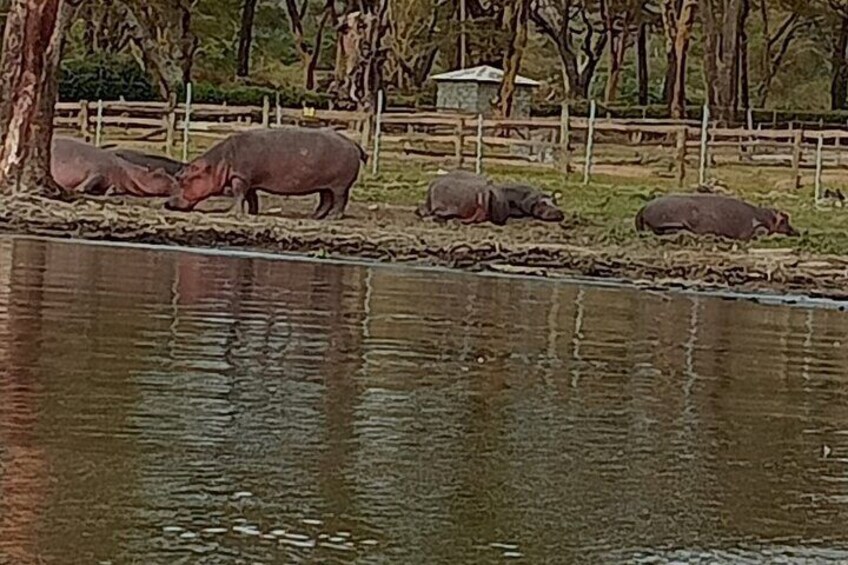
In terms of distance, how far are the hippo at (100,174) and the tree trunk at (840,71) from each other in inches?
1711

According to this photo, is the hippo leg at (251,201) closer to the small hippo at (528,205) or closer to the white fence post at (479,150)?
the small hippo at (528,205)

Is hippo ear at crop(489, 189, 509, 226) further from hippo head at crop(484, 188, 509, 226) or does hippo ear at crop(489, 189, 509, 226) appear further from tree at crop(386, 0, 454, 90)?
tree at crop(386, 0, 454, 90)

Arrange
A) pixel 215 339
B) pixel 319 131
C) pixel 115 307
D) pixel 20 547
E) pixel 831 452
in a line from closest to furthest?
pixel 20 547
pixel 831 452
pixel 215 339
pixel 115 307
pixel 319 131

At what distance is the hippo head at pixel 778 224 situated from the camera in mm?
24203

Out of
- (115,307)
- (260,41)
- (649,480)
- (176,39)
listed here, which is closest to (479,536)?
(649,480)

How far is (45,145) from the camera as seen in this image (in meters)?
26.4

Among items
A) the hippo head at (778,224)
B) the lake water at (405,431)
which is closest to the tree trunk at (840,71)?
the hippo head at (778,224)

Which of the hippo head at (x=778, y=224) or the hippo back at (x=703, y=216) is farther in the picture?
the hippo head at (x=778, y=224)

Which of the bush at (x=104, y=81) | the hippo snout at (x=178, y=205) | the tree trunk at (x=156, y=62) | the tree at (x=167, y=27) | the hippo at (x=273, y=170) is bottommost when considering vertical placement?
the hippo snout at (x=178, y=205)

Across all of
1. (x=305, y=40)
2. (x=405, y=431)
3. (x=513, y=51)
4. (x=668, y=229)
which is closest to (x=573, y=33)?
(x=305, y=40)

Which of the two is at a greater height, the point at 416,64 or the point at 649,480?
the point at 416,64

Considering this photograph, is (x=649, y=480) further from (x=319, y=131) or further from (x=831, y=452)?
(x=319, y=131)

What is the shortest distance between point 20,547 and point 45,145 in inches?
821

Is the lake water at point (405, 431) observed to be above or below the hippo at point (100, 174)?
below
